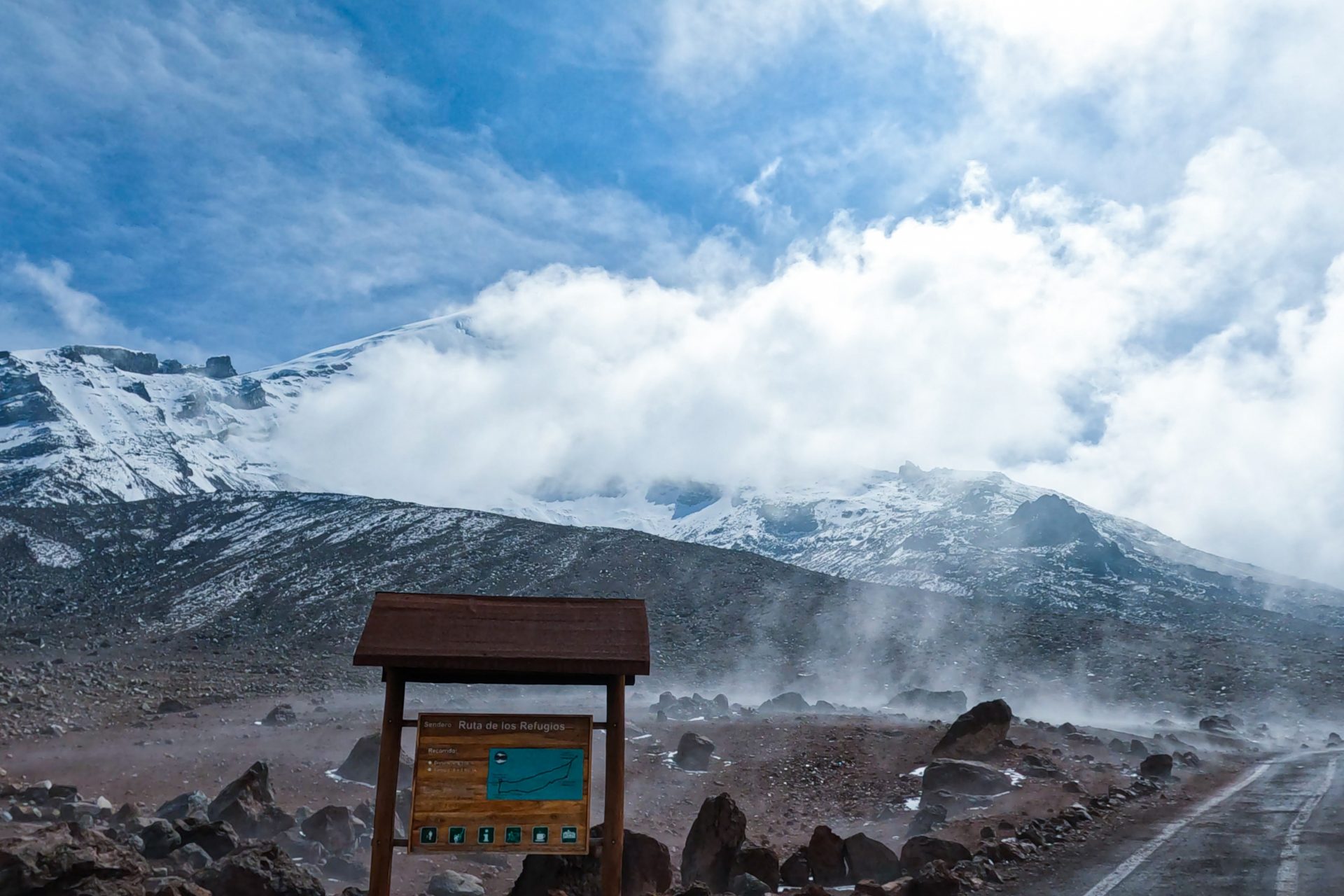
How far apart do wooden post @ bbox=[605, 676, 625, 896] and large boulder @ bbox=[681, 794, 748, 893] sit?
4354 millimetres

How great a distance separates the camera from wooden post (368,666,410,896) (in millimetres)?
7609

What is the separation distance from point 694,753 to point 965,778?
255 inches

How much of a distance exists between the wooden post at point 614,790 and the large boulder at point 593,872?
4.59ft

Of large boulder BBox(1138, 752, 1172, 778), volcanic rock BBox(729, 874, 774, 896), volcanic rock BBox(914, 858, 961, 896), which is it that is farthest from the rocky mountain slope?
volcanic rock BBox(914, 858, 961, 896)

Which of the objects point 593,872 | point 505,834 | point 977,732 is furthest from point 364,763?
point 977,732

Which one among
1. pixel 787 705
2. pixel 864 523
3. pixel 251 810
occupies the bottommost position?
pixel 251 810

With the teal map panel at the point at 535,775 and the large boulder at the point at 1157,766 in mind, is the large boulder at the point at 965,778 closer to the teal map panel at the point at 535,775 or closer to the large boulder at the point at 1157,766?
the large boulder at the point at 1157,766

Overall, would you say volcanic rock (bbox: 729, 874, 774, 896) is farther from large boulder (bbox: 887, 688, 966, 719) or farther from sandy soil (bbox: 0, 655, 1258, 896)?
large boulder (bbox: 887, 688, 966, 719)

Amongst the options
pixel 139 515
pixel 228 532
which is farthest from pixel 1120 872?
pixel 139 515

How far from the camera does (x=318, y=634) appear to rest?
4638 cm

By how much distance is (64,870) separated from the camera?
340 inches

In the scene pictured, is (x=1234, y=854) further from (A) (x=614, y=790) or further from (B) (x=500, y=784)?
(B) (x=500, y=784)

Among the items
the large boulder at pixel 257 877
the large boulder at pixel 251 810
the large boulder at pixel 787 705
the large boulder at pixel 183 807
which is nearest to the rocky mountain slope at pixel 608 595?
the large boulder at pixel 787 705

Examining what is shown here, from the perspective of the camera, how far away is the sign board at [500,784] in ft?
24.3
